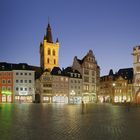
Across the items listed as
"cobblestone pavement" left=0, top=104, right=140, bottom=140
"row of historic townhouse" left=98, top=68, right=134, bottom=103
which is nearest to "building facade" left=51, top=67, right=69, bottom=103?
"row of historic townhouse" left=98, top=68, right=134, bottom=103

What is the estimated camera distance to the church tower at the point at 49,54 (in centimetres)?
12219

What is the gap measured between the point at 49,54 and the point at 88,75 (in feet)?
79.7

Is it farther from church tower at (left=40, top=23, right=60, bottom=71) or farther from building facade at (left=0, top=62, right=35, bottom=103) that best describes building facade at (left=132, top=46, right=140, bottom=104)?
church tower at (left=40, top=23, right=60, bottom=71)

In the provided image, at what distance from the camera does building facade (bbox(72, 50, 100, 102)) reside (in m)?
108

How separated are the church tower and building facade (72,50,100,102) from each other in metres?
14.9

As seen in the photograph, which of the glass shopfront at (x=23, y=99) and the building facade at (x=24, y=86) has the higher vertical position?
the building facade at (x=24, y=86)

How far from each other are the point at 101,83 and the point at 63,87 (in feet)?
78.4

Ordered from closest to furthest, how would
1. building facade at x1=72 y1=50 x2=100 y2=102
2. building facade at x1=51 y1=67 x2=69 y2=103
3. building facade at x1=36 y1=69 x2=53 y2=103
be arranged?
1. building facade at x1=36 y1=69 x2=53 y2=103
2. building facade at x1=51 y1=67 x2=69 y2=103
3. building facade at x1=72 y1=50 x2=100 y2=102

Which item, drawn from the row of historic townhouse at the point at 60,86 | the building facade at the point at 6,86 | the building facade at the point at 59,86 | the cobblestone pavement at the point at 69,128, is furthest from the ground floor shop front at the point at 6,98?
the cobblestone pavement at the point at 69,128

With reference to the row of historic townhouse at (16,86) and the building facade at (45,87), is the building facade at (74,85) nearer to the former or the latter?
the building facade at (45,87)

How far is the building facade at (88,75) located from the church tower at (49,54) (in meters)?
14.9

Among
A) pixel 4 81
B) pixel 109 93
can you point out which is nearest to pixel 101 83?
pixel 109 93

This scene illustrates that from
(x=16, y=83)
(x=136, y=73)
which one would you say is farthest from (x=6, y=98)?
(x=136, y=73)

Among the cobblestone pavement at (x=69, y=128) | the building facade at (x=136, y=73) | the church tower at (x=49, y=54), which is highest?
the church tower at (x=49, y=54)
